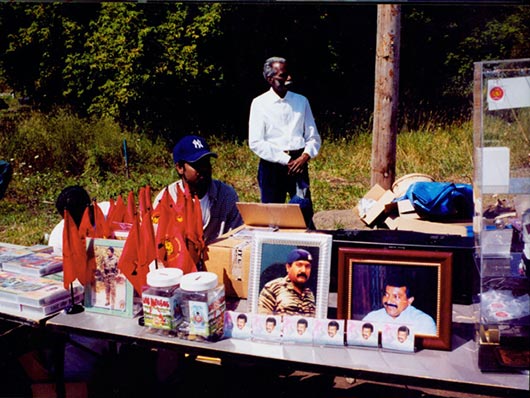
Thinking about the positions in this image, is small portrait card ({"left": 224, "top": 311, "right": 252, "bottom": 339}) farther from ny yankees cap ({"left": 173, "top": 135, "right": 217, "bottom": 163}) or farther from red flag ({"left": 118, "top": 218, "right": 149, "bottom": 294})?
ny yankees cap ({"left": 173, "top": 135, "right": 217, "bottom": 163})

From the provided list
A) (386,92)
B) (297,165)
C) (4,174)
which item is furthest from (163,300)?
(386,92)

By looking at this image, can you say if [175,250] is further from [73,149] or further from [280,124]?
[73,149]

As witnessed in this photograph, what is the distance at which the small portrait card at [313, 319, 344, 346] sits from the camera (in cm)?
216

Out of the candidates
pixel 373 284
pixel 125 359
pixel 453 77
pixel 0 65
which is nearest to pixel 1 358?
pixel 125 359

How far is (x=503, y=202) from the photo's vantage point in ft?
7.64

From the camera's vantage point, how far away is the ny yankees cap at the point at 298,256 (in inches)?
89.9

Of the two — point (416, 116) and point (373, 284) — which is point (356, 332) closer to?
point (373, 284)

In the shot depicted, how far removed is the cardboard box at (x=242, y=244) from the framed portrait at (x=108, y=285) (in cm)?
39

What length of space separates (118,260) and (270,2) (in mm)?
1266

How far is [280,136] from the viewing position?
5203 mm

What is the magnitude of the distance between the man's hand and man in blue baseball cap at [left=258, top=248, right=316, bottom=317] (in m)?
2.72

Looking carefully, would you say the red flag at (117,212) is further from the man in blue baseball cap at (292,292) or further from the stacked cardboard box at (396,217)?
the stacked cardboard box at (396,217)

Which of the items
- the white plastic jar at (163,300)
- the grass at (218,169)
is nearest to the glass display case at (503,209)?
the white plastic jar at (163,300)

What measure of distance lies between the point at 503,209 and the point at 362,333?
82 centimetres
